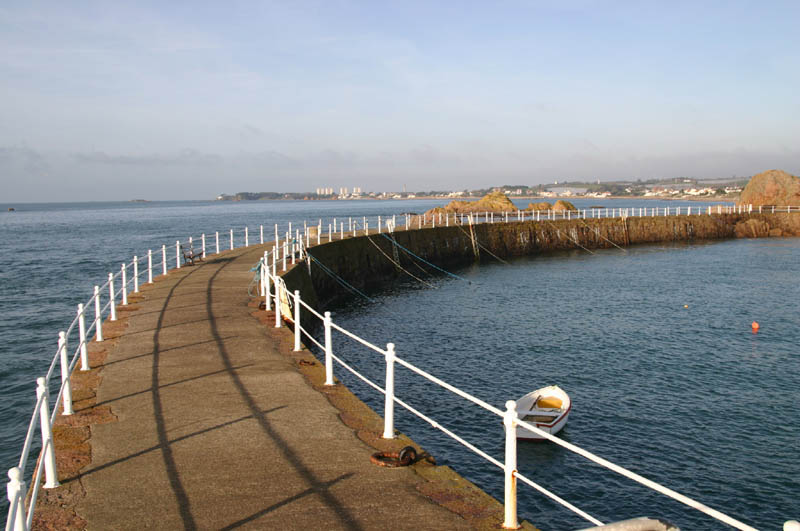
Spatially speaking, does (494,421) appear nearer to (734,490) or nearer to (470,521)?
(734,490)

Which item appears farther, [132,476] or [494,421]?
[494,421]

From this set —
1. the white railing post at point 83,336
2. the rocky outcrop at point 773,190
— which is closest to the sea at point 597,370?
the white railing post at point 83,336

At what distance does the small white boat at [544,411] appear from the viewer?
14.0m

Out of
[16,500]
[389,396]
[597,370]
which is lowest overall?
[597,370]

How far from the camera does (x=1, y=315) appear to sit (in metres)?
28.4

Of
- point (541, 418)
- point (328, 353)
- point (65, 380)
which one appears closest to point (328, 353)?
point (328, 353)

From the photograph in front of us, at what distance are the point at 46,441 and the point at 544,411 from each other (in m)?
11.2

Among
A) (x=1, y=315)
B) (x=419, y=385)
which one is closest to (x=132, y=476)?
(x=419, y=385)

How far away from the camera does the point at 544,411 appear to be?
14.5 m

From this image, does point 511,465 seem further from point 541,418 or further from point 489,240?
point 489,240

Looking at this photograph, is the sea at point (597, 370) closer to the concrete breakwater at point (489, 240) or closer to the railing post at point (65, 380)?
the concrete breakwater at point (489, 240)

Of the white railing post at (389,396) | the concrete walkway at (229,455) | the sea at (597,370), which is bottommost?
the sea at (597,370)

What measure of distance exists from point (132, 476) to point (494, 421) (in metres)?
10.4

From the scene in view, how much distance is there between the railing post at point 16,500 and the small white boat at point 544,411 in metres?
10.9
